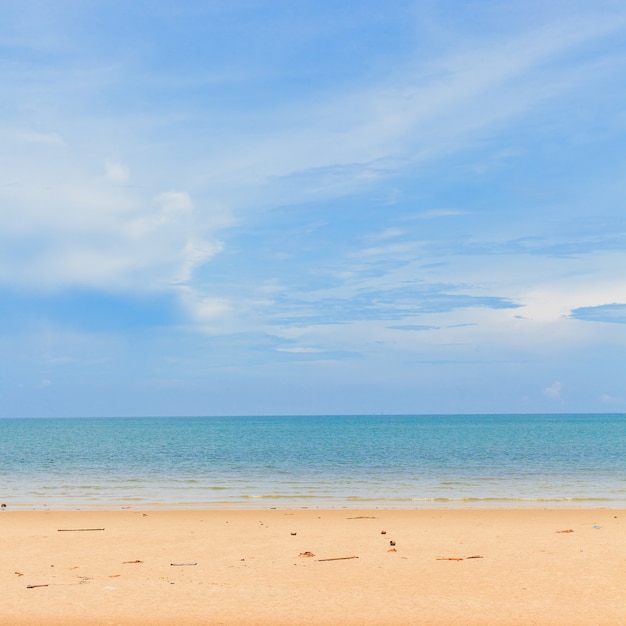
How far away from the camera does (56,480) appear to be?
35344 millimetres

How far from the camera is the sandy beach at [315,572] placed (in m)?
9.65

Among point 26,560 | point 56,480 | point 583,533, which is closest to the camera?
point 26,560

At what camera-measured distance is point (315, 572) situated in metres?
12.3

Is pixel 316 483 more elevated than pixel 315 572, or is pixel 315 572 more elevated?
Result: pixel 315 572

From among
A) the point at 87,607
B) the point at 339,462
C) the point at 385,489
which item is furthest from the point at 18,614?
the point at 339,462

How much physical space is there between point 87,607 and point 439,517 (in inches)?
505

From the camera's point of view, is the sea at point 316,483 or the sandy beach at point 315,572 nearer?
the sandy beach at point 315,572

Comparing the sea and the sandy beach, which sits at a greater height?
the sandy beach

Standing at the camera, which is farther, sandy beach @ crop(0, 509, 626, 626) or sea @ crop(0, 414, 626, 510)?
sea @ crop(0, 414, 626, 510)

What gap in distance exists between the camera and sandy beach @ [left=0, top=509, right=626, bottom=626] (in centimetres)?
965

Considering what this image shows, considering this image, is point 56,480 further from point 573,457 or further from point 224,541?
point 573,457

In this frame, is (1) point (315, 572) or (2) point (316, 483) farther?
(2) point (316, 483)

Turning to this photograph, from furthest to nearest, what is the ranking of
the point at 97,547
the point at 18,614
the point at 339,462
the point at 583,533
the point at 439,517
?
1. the point at 339,462
2. the point at 439,517
3. the point at 583,533
4. the point at 97,547
5. the point at 18,614

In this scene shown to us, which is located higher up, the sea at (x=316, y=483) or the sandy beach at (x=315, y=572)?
the sandy beach at (x=315, y=572)
